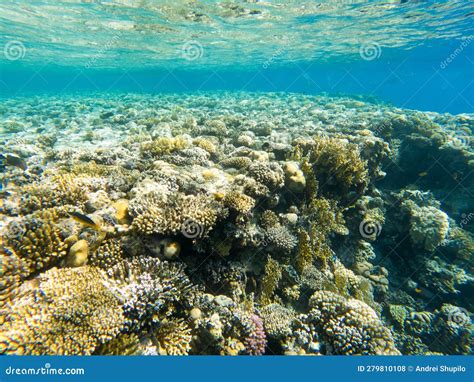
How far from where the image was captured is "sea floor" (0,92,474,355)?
11.2 feet

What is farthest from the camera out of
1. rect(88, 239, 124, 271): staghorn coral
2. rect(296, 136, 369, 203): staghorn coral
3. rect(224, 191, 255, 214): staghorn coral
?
rect(296, 136, 369, 203): staghorn coral

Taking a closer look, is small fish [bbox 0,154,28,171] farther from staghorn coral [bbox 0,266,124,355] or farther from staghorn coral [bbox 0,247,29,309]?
staghorn coral [bbox 0,266,124,355]

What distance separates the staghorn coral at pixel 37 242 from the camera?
3546mm

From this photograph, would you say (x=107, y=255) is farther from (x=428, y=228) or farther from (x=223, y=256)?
(x=428, y=228)

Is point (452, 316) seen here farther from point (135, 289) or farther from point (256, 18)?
point (256, 18)

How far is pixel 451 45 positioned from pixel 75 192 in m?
44.3

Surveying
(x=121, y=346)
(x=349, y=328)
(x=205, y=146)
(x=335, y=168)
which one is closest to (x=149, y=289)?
(x=121, y=346)

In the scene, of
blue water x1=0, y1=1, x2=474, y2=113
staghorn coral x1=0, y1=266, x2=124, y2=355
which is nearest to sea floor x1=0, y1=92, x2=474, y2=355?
staghorn coral x1=0, y1=266, x2=124, y2=355

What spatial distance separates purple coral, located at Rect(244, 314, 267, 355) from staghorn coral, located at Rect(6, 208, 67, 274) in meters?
3.13

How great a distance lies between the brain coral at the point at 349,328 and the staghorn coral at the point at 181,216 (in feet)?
8.95

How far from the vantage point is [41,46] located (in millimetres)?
33531

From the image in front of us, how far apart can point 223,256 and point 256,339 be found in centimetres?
151

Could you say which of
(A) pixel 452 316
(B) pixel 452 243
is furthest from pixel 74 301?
(B) pixel 452 243

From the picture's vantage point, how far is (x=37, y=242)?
3.63 meters
